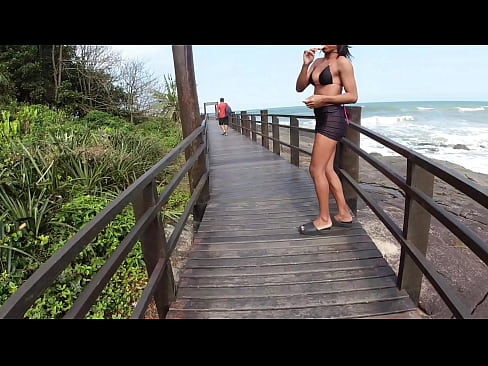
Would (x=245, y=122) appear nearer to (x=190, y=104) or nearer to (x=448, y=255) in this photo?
(x=190, y=104)

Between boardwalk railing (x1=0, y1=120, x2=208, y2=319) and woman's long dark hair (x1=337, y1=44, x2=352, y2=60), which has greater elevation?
woman's long dark hair (x1=337, y1=44, x2=352, y2=60)

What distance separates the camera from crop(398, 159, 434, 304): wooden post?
167 centimetres

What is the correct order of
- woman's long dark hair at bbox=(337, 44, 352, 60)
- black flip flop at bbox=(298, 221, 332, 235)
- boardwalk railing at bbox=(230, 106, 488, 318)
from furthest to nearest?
black flip flop at bbox=(298, 221, 332, 235) < woman's long dark hair at bbox=(337, 44, 352, 60) < boardwalk railing at bbox=(230, 106, 488, 318)

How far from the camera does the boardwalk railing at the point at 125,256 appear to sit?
0.81 metres

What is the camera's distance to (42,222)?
3219mm

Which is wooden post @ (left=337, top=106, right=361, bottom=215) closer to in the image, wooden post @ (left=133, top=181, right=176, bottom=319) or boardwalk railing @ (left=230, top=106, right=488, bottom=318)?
boardwalk railing @ (left=230, top=106, right=488, bottom=318)

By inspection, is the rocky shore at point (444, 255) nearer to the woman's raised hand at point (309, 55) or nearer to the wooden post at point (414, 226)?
the wooden post at point (414, 226)

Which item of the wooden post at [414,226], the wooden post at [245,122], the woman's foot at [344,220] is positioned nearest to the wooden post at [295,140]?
the woman's foot at [344,220]

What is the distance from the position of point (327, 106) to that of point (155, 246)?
5.11ft

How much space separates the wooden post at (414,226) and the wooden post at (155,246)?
139cm

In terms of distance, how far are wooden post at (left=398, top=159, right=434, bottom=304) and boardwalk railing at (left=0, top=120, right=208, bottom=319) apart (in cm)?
138

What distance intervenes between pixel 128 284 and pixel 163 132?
984 centimetres

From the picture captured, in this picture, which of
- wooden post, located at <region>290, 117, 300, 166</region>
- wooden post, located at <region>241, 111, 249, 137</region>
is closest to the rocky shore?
wooden post, located at <region>290, 117, 300, 166</region>

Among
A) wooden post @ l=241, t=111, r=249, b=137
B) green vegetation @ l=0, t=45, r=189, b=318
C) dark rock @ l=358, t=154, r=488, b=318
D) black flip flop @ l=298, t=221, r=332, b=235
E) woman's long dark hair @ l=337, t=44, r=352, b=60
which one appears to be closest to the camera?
woman's long dark hair @ l=337, t=44, r=352, b=60
